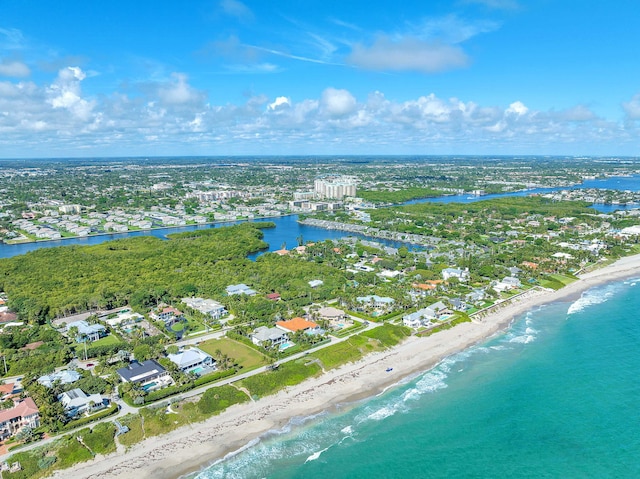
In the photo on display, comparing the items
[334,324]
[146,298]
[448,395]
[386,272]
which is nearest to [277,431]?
[448,395]

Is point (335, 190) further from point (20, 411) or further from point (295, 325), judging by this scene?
point (20, 411)

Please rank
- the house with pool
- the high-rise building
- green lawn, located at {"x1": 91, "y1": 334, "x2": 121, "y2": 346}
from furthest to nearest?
the high-rise building < green lawn, located at {"x1": 91, "y1": 334, "x2": 121, "y2": 346} < the house with pool

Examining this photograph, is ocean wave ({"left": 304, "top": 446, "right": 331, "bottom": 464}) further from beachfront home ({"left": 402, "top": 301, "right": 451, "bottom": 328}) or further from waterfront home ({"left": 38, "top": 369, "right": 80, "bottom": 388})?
beachfront home ({"left": 402, "top": 301, "right": 451, "bottom": 328})

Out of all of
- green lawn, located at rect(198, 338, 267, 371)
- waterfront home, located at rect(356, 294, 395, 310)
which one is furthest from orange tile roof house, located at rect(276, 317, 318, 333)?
waterfront home, located at rect(356, 294, 395, 310)

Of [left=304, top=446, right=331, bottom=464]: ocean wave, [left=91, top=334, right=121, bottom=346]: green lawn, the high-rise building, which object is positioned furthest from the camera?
the high-rise building

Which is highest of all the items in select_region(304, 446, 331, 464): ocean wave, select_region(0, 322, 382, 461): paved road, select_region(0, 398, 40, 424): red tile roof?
select_region(0, 398, 40, 424): red tile roof

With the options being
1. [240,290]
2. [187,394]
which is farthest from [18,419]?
[240,290]

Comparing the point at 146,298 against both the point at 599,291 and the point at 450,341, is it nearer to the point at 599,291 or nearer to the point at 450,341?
the point at 450,341
